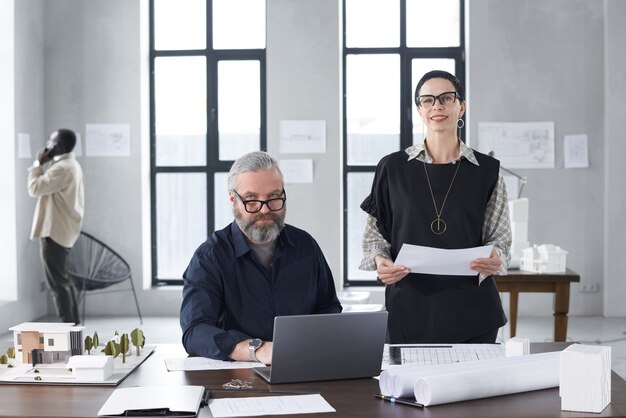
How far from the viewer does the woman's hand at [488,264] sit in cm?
318

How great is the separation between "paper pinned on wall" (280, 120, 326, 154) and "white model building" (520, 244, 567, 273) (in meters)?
2.95

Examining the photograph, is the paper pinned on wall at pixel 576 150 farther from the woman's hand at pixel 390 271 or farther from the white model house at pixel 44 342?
the white model house at pixel 44 342

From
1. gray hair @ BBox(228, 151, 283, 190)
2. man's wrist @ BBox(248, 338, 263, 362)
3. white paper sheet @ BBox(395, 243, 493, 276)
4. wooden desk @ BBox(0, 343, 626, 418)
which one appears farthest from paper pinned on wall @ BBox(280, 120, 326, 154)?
wooden desk @ BBox(0, 343, 626, 418)

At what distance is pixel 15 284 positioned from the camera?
7688 mm

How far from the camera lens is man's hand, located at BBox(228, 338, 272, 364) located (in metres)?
2.71

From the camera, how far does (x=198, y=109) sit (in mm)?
8562

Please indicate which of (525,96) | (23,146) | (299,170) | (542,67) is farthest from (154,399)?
(542,67)

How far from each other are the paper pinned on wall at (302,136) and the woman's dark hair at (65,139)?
6.35ft

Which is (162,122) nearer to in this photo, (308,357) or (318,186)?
(318,186)

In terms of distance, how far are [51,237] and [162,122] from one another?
197 centimetres

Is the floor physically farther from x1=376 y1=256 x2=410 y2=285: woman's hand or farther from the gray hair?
the gray hair

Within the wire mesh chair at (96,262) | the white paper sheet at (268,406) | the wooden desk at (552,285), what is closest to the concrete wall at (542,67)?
the wooden desk at (552,285)

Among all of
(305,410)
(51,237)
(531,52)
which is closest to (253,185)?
(305,410)

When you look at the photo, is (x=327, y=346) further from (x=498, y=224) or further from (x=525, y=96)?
(x=525, y=96)
